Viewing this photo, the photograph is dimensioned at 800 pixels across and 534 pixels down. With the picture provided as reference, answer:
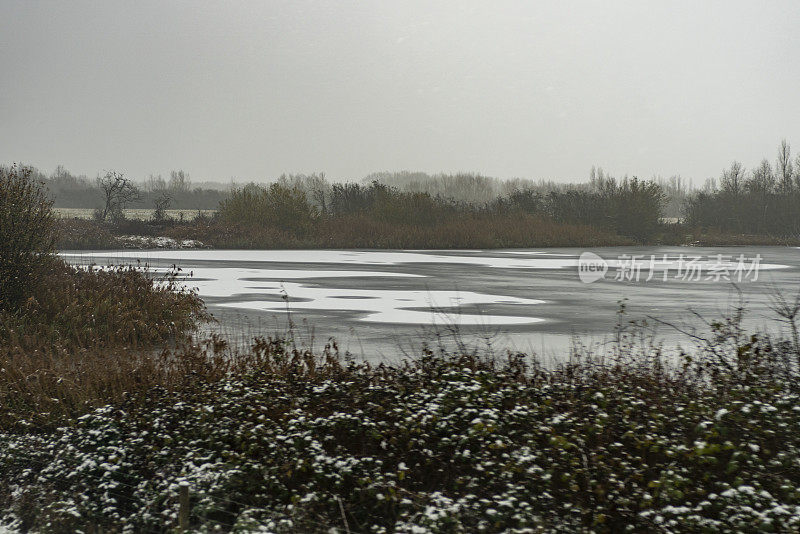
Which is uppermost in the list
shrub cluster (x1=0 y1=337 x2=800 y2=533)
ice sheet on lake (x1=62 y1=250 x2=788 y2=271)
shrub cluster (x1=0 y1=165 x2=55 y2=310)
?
shrub cluster (x1=0 y1=165 x2=55 y2=310)

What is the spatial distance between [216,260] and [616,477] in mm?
34304

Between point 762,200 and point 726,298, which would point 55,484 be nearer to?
point 726,298

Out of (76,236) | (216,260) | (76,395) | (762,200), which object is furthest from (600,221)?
(76,395)

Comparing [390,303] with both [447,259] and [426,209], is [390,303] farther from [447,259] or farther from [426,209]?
[426,209]

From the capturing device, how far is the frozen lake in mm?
14438

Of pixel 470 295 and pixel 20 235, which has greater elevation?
pixel 20 235

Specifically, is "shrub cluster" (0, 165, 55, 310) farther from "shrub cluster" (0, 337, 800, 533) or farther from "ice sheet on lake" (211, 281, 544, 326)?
"shrub cluster" (0, 337, 800, 533)

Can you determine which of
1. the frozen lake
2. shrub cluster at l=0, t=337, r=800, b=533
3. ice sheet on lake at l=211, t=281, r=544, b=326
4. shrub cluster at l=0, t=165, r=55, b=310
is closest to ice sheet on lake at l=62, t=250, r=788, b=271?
the frozen lake

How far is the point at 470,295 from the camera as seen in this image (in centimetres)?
2164

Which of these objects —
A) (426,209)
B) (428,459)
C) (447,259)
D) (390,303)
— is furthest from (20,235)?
(426,209)

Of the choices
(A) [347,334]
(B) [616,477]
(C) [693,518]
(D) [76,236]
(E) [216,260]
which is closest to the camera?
(C) [693,518]

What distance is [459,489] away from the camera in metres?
6.41

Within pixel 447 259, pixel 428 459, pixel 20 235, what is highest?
pixel 20 235

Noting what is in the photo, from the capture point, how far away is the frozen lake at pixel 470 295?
47.4 ft
